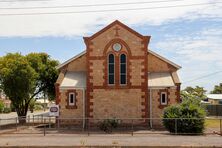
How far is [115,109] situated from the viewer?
3747cm

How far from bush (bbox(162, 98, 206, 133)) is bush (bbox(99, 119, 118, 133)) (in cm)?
520

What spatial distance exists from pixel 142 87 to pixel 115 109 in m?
3.03

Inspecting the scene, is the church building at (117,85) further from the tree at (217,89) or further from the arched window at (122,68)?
the tree at (217,89)

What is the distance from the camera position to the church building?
123ft

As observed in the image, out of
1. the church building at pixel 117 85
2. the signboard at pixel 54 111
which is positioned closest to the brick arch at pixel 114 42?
the church building at pixel 117 85

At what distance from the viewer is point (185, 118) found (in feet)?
97.6

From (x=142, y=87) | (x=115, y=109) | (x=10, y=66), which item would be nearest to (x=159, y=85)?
(x=142, y=87)

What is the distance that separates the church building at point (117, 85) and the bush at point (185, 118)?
6.03m

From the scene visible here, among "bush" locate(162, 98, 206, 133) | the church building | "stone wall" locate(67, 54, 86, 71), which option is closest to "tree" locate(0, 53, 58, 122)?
"stone wall" locate(67, 54, 86, 71)

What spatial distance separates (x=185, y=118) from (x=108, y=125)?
7.24 m

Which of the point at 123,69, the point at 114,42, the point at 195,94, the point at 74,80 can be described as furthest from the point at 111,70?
Answer: the point at 195,94

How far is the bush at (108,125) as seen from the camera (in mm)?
34312

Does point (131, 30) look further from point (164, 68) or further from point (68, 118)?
point (68, 118)

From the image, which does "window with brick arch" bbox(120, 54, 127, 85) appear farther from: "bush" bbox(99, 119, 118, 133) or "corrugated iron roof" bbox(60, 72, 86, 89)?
"bush" bbox(99, 119, 118, 133)
